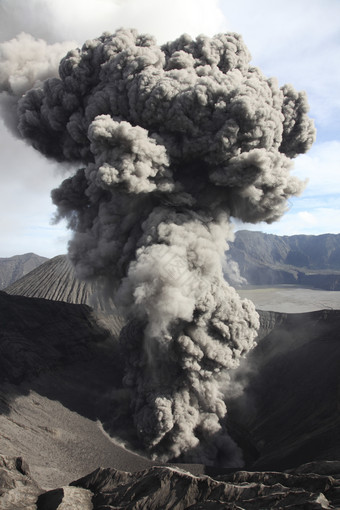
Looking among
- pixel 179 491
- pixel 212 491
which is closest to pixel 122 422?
pixel 179 491

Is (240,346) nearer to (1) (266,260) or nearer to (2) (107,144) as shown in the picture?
(2) (107,144)

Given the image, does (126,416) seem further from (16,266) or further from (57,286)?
(16,266)

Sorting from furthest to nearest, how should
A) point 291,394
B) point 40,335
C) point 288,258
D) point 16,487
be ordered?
point 288,258, point 40,335, point 291,394, point 16,487

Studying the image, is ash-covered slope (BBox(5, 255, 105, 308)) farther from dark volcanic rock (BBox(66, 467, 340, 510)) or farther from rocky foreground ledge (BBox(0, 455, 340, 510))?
dark volcanic rock (BBox(66, 467, 340, 510))

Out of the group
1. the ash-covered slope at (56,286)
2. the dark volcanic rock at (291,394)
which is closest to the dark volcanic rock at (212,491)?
the dark volcanic rock at (291,394)

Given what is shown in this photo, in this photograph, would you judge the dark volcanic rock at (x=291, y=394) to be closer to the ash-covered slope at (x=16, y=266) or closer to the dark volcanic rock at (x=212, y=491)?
the dark volcanic rock at (x=212, y=491)

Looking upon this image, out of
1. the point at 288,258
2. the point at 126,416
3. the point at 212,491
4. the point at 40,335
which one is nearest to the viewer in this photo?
the point at 212,491

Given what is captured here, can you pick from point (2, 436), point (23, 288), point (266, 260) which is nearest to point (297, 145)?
point (2, 436)
